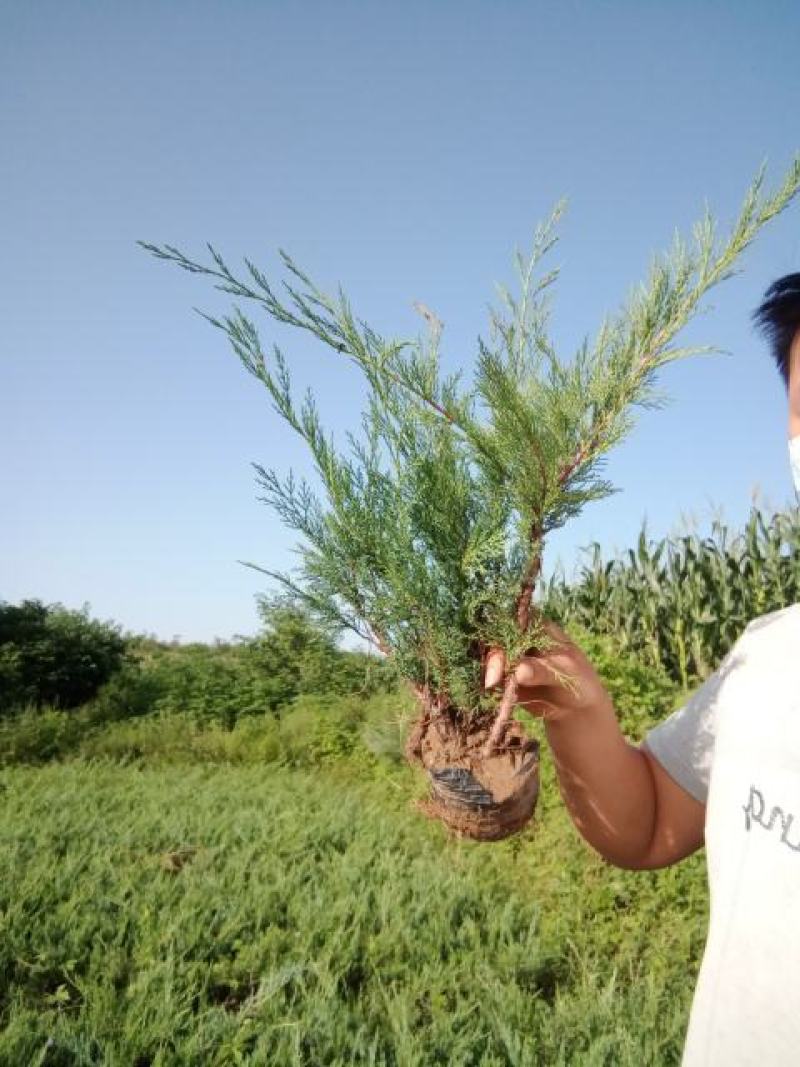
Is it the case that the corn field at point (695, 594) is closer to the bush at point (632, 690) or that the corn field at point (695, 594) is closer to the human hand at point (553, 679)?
the bush at point (632, 690)

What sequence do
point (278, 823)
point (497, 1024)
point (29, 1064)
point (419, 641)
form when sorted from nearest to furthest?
point (419, 641) < point (29, 1064) < point (497, 1024) < point (278, 823)

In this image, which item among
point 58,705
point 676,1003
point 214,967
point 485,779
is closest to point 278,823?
point 214,967

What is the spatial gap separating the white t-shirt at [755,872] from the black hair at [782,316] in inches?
31.9

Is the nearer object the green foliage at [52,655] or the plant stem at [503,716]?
the plant stem at [503,716]

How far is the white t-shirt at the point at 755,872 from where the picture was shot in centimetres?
129

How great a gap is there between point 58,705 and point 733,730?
13.9m

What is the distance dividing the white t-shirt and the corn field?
678 centimetres

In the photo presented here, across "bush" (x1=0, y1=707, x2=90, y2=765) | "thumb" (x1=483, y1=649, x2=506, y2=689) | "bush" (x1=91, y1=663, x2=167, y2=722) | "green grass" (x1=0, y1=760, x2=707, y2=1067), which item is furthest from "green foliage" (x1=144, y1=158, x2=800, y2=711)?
"bush" (x1=91, y1=663, x2=167, y2=722)

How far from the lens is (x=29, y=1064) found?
263 cm

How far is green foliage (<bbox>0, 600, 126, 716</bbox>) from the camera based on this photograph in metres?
12.2

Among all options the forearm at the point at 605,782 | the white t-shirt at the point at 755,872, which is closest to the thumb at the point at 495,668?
the forearm at the point at 605,782

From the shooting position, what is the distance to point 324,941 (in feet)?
12.5

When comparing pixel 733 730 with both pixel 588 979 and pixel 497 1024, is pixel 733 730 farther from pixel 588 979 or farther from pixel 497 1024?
pixel 588 979

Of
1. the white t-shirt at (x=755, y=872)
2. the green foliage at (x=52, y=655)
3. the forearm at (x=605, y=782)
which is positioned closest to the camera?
the white t-shirt at (x=755, y=872)
